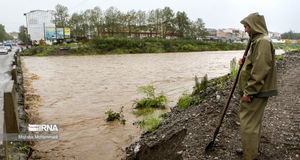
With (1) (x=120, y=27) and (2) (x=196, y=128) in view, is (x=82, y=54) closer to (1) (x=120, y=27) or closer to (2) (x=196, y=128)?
(1) (x=120, y=27)

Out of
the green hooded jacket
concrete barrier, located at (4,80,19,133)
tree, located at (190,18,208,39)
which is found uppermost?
tree, located at (190,18,208,39)

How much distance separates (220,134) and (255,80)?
1460 millimetres

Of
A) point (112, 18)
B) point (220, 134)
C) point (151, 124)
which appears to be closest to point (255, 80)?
point (220, 134)

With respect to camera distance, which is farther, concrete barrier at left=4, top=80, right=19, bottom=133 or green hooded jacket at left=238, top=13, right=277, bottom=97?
concrete barrier at left=4, top=80, right=19, bottom=133

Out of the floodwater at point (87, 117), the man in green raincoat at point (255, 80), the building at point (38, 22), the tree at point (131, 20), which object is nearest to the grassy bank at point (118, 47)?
the tree at point (131, 20)

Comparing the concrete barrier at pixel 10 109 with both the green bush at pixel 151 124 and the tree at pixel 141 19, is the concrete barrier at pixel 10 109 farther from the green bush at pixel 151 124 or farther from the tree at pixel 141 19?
the tree at pixel 141 19

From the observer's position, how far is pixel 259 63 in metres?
2.86

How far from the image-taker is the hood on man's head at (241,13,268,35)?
298 cm

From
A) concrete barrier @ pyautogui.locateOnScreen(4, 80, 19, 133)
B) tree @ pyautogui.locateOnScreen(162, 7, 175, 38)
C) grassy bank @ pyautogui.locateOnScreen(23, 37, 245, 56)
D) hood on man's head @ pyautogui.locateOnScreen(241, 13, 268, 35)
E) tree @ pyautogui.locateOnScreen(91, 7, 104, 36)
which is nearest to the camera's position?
hood on man's head @ pyautogui.locateOnScreen(241, 13, 268, 35)

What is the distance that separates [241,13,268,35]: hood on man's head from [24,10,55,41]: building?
68021 mm

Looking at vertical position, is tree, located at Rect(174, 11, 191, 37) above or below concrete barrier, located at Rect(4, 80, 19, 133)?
above

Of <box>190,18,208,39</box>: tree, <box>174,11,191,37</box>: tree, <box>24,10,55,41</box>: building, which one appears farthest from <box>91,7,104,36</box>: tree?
<box>190,18,208,39</box>: tree

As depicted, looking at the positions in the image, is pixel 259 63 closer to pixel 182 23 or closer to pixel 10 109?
pixel 10 109

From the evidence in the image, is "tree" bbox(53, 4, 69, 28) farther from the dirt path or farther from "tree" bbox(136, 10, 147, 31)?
the dirt path
